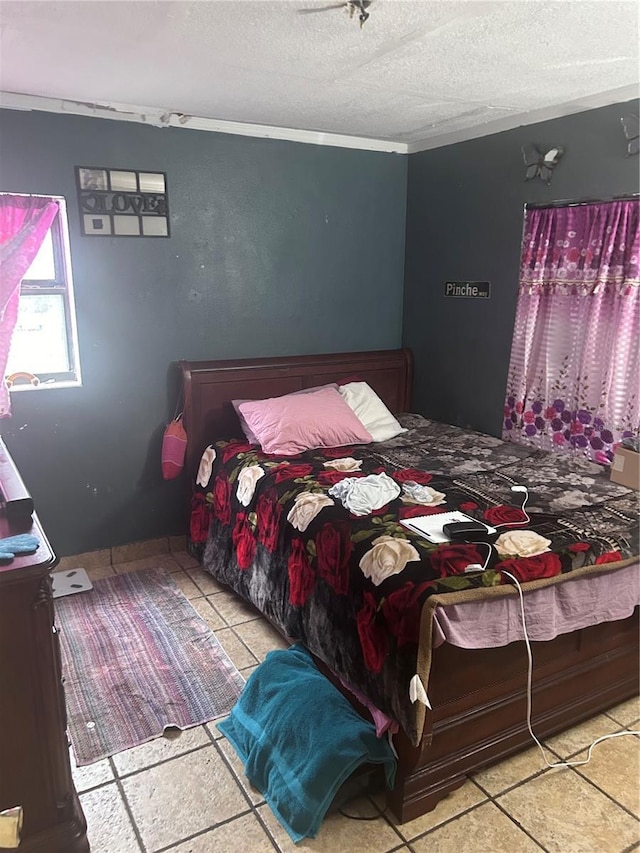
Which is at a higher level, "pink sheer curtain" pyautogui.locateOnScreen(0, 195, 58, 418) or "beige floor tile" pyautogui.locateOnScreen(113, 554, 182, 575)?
"pink sheer curtain" pyautogui.locateOnScreen(0, 195, 58, 418)

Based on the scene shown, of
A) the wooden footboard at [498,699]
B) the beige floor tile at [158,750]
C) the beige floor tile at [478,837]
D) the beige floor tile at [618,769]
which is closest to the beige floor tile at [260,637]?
the beige floor tile at [158,750]

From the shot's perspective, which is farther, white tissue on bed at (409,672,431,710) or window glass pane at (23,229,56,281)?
window glass pane at (23,229,56,281)

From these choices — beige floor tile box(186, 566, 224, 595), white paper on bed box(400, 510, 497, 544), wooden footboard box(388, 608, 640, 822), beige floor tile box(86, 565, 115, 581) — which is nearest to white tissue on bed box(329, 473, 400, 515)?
white paper on bed box(400, 510, 497, 544)

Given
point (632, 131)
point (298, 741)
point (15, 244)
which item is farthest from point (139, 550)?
point (632, 131)

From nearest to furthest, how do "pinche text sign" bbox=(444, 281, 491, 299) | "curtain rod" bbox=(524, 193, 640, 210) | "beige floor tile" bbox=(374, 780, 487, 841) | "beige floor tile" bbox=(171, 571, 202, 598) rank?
"beige floor tile" bbox=(374, 780, 487, 841) < "curtain rod" bbox=(524, 193, 640, 210) < "beige floor tile" bbox=(171, 571, 202, 598) < "pinche text sign" bbox=(444, 281, 491, 299)

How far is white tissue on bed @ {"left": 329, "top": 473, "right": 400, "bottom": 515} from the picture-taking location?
7.77 feet

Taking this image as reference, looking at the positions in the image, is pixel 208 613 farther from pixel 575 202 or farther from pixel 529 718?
pixel 575 202

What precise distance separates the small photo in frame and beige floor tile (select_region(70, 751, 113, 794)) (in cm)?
247

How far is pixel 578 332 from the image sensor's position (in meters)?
2.99

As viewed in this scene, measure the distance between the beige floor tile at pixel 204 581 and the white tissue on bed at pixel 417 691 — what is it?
1.60m

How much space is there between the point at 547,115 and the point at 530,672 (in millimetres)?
2518

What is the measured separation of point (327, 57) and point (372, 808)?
8.27 ft

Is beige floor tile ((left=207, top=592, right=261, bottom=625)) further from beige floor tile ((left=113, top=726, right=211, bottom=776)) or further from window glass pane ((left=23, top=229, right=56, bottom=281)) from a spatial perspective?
window glass pane ((left=23, top=229, right=56, bottom=281))

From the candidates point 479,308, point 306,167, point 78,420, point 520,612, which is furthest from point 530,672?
point 306,167
